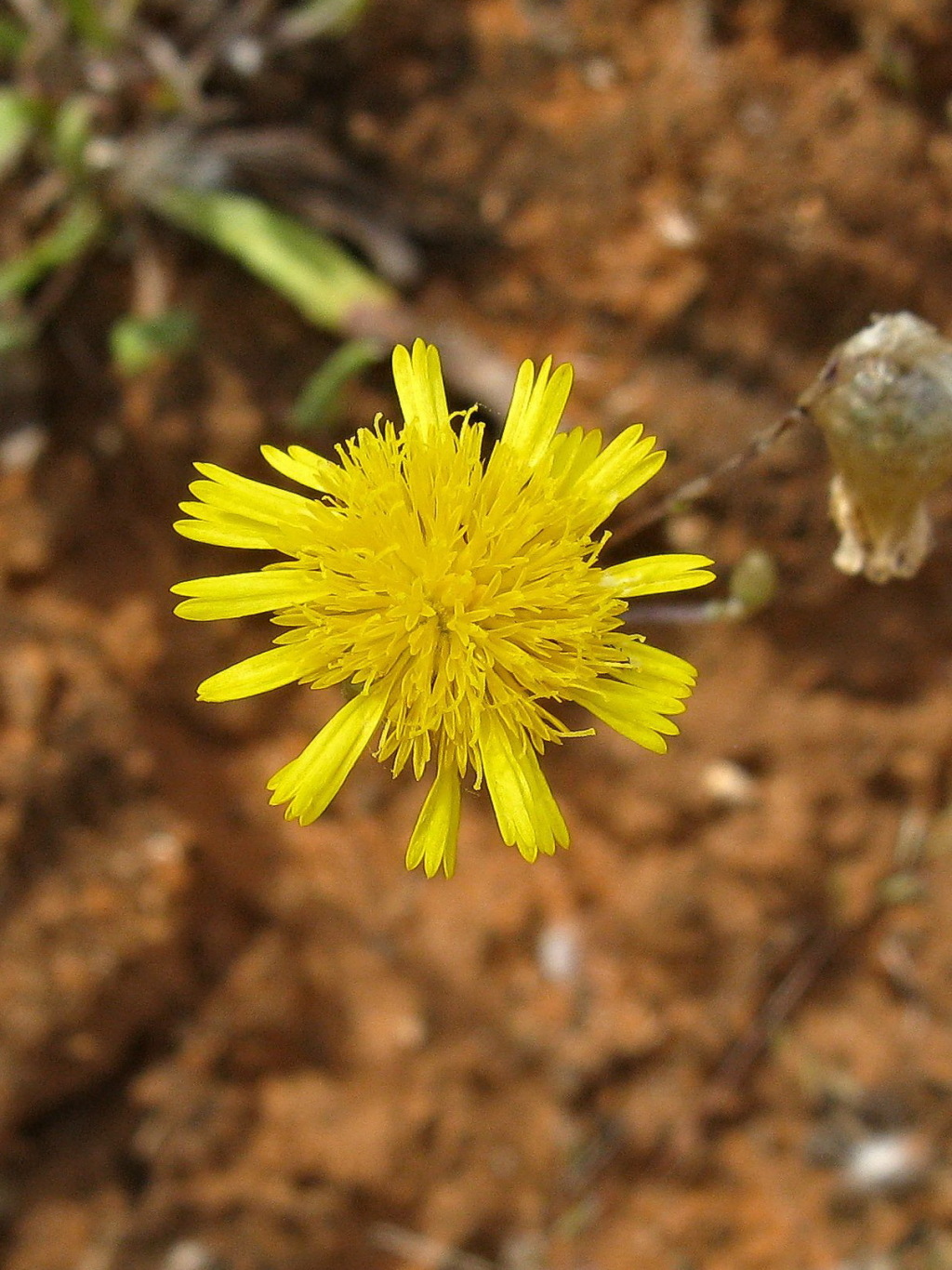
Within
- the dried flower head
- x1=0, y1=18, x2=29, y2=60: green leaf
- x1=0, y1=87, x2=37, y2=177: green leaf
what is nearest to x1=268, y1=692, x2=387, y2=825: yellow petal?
the dried flower head

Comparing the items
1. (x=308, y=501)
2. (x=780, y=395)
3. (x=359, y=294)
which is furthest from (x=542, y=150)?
(x=308, y=501)

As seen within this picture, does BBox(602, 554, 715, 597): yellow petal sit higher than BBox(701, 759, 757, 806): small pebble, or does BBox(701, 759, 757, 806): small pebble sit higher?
BBox(701, 759, 757, 806): small pebble

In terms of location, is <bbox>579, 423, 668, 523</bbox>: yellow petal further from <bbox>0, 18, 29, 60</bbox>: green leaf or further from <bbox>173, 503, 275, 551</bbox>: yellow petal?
<bbox>0, 18, 29, 60</bbox>: green leaf

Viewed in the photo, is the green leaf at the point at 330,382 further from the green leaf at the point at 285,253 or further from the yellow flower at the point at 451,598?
the yellow flower at the point at 451,598

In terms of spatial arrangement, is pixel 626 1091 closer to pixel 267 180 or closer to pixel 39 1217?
pixel 39 1217

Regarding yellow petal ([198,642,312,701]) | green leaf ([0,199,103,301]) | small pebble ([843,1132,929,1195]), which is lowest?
yellow petal ([198,642,312,701])

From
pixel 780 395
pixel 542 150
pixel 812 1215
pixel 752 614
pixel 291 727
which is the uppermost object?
pixel 542 150

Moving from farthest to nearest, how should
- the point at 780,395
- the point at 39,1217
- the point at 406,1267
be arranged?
1. the point at 406,1267
2. the point at 39,1217
3. the point at 780,395
